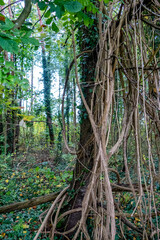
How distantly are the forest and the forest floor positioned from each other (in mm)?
22

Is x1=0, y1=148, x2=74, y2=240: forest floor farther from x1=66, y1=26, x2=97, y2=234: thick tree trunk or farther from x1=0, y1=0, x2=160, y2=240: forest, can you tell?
x1=66, y1=26, x2=97, y2=234: thick tree trunk

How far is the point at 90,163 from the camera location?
1.58 meters

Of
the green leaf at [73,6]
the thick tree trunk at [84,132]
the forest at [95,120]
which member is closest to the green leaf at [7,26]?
the forest at [95,120]

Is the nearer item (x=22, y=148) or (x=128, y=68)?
(x=128, y=68)

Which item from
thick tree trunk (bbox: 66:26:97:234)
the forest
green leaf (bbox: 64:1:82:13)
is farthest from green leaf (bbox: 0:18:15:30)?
thick tree trunk (bbox: 66:26:97:234)

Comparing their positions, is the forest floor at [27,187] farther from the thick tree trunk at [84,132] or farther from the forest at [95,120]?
the thick tree trunk at [84,132]

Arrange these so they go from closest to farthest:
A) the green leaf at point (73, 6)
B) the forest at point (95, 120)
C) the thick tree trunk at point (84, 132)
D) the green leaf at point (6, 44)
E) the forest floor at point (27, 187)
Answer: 1. the green leaf at point (6, 44)
2. the green leaf at point (73, 6)
3. the forest at point (95, 120)
4. the thick tree trunk at point (84, 132)
5. the forest floor at point (27, 187)

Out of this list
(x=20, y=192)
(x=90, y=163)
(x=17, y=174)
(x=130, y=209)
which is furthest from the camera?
(x=17, y=174)

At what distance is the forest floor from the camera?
7.80 ft

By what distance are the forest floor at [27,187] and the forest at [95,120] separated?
0.07ft

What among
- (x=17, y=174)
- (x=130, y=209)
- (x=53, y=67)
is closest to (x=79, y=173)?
(x=130, y=209)

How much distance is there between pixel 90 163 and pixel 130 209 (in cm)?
195

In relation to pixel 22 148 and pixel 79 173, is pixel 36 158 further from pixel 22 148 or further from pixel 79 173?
pixel 79 173

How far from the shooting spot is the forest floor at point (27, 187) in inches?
93.7
